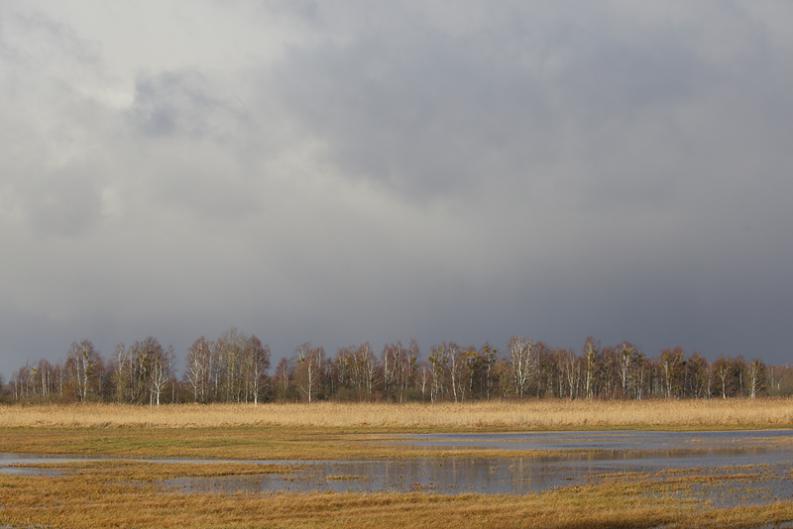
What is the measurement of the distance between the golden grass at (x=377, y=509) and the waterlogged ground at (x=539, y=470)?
159 cm

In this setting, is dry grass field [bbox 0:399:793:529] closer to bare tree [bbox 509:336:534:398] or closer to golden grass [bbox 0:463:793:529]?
golden grass [bbox 0:463:793:529]

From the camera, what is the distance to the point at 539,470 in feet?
118

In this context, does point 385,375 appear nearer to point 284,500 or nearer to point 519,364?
point 519,364

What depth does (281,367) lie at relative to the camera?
182 m

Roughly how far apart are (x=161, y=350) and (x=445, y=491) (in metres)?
135

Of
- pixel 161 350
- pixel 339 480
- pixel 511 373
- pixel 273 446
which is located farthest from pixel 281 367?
pixel 339 480

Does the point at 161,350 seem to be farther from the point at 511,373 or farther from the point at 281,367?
the point at 511,373

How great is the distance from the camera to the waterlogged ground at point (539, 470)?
3003cm

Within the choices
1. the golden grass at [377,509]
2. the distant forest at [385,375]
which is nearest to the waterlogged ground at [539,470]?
the golden grass at [377,509]

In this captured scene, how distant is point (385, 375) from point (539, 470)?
128 metres

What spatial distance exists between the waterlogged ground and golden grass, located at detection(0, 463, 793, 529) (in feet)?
5.22

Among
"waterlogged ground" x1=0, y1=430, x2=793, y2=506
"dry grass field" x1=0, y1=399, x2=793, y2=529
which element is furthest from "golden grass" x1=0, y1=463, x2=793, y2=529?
"waterlogged ground" x1=0, y1=430, x2=793, y2=506

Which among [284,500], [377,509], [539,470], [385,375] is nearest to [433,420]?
[539,470]

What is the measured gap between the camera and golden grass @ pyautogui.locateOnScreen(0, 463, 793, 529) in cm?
2239
